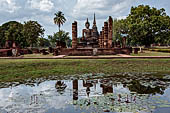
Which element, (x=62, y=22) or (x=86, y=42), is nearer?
(x=86, y=42)

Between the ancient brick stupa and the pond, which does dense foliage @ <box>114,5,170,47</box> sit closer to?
the ancient brick stupa

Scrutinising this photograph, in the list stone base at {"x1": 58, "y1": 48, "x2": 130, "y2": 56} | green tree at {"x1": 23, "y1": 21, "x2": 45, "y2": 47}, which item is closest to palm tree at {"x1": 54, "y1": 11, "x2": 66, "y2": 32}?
green tree at {"x1": 23, "y1": 21, "x2": 45, "y2": 47}

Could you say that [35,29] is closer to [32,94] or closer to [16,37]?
[16,37]

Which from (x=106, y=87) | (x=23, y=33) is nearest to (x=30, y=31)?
(x=23, y=33)

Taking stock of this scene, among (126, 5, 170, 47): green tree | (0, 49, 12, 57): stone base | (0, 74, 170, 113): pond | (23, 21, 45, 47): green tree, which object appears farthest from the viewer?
(23, 21, 45, 47): green tree

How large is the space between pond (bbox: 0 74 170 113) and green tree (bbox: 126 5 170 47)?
33232mm

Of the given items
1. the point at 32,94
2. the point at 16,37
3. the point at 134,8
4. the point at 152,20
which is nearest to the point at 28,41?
the point at 16,37

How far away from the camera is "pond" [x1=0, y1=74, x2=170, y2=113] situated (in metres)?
5.05

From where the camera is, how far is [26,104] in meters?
5.54

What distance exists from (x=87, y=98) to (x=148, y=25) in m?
36.4

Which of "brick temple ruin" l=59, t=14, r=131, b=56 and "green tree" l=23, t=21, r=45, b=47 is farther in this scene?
"green tree" l=23, t=21, r=45, b=47

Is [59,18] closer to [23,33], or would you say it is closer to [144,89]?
[23,33]

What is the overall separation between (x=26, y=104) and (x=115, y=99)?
2702 mm

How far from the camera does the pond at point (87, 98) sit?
5.05m
